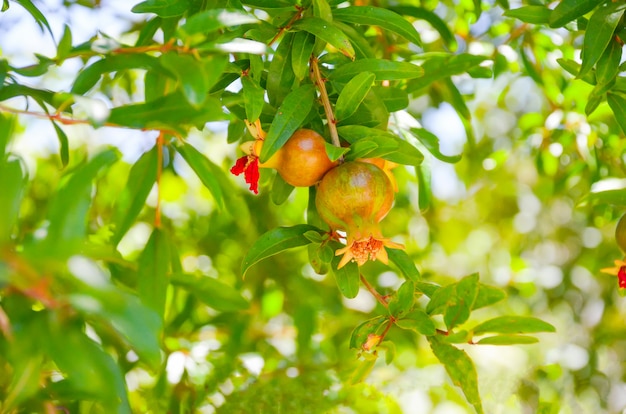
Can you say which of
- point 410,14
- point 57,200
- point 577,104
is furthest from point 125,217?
point 577,104

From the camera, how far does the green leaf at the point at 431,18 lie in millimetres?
1516

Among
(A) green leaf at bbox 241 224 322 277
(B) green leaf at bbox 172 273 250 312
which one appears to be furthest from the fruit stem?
(B) green leaf at bbox 172 273 250 312

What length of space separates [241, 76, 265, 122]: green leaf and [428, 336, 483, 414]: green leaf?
0.39 meters

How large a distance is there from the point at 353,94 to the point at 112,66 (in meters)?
0.31

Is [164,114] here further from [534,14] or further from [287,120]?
[534,14]

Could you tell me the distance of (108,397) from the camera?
62 cm

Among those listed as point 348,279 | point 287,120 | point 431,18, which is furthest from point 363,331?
point 431,18

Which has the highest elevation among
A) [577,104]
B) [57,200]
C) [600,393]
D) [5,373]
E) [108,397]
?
[57,200]

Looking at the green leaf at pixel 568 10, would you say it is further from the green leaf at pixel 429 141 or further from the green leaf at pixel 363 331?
the green leaf at pixel 363 331

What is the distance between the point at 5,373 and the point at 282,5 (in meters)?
0.87

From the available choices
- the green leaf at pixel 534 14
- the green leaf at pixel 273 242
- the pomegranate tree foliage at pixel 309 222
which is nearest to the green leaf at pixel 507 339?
the pomegranate tree foliage at pixel 309 222

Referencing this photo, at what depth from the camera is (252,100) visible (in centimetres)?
94

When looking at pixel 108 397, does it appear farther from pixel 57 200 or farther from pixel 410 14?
pixel 410 14

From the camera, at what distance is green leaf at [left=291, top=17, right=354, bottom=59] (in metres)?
0.94
